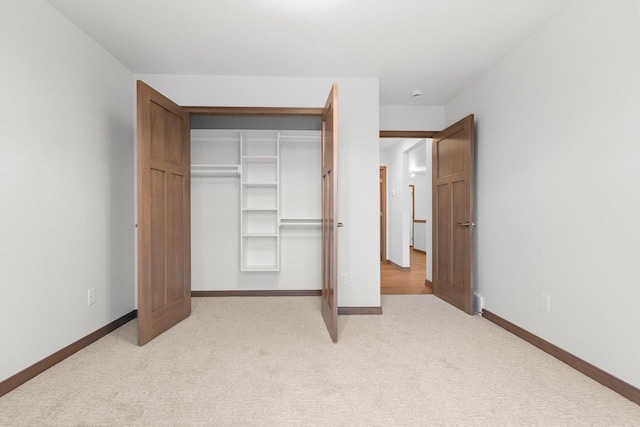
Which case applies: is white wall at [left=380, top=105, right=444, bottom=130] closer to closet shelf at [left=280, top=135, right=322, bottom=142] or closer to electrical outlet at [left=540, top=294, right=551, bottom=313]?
closet shelf at [left=280, top=135, right=322, bottom=142]

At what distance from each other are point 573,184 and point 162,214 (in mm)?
3164

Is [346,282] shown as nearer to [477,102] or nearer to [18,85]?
[477,102]

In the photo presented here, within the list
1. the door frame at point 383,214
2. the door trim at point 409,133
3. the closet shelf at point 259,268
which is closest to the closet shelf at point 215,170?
the closet shelf at point 259,268

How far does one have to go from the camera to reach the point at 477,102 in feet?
11.4

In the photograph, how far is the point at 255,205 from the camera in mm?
4152

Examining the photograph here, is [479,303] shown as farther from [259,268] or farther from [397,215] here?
[397,215]

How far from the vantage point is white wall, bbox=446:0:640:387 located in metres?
1.89

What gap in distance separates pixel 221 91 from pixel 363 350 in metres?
2.83

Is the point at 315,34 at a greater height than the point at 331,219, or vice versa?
the point at 315,34

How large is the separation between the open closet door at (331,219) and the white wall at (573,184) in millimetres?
1584

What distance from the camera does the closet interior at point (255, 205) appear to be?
4.06m

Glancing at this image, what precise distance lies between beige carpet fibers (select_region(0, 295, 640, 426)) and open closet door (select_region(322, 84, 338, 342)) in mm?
240

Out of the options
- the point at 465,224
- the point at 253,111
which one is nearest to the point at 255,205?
the point at 253,111

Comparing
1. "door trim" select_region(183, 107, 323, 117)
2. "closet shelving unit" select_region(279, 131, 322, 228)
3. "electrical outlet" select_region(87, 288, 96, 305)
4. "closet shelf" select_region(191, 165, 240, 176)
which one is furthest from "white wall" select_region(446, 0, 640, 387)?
"electrical outlet" select_region(87, 288, 96, 305)
